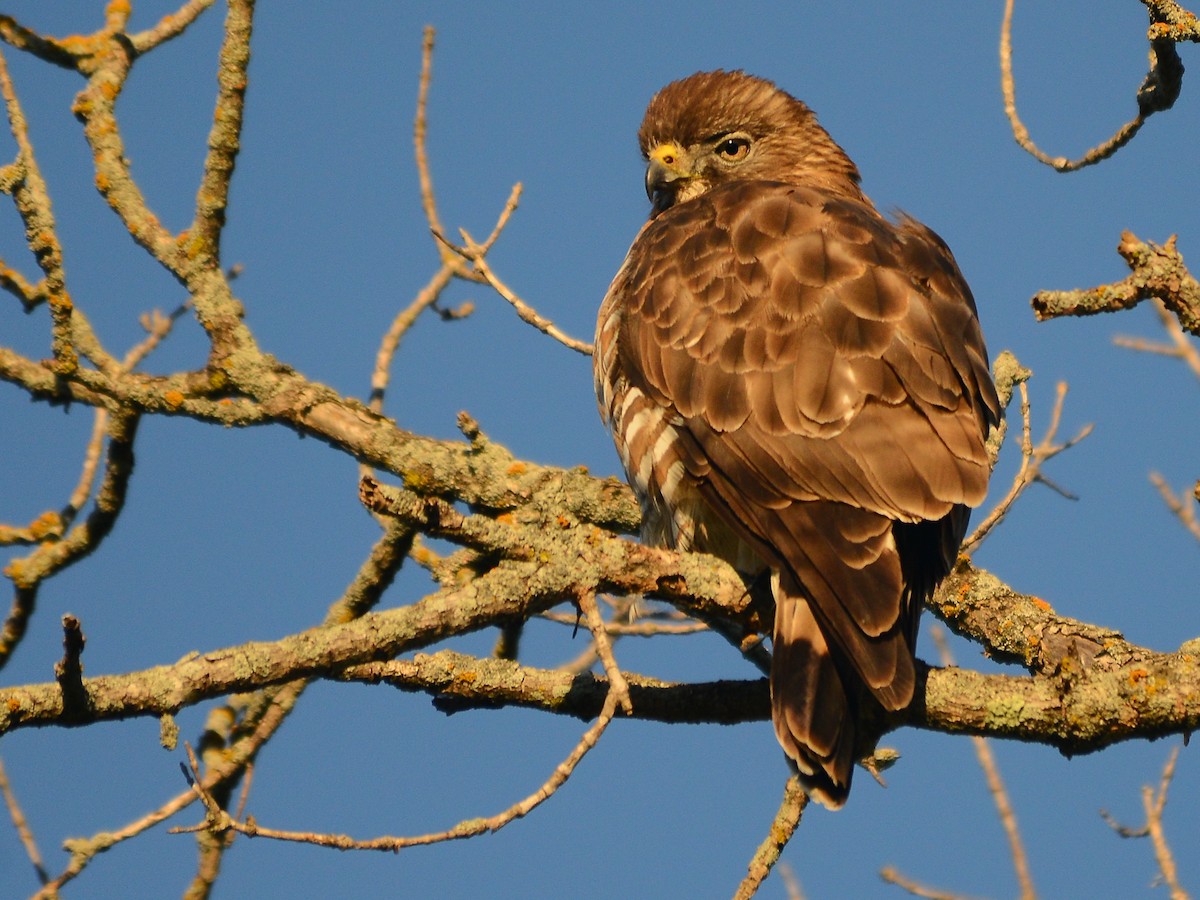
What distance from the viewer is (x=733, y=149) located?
5594 millimetres

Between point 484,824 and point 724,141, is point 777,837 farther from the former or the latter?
point 724,141

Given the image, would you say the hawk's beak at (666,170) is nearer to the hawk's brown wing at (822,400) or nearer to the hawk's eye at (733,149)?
the hawk's eye at (733,149)

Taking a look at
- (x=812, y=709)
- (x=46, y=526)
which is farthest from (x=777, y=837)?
(x=46, y=526)

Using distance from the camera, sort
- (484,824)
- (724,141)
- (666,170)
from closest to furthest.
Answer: (484,824) → (666,170) → (724,141)

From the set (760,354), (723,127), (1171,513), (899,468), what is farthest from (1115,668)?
(723,127)

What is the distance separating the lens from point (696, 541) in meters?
4.08

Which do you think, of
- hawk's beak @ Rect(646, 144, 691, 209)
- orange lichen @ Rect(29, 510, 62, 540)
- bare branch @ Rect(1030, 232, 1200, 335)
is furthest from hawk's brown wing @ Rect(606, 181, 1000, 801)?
orange lichen @ Rect(29, 510, 62, 540)

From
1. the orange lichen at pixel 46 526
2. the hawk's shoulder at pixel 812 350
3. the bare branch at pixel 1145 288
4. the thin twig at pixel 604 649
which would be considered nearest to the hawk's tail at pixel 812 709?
the hawk's shoulder at pixel 812 350

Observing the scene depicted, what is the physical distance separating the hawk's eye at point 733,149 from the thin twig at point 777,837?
2935 mm

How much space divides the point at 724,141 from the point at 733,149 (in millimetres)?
61

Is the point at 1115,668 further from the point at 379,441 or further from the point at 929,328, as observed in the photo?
the point at 379,441

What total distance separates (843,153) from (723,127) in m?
0.64

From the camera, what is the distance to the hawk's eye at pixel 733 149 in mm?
5559

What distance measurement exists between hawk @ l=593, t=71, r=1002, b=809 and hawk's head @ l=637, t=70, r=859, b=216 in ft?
2.55
